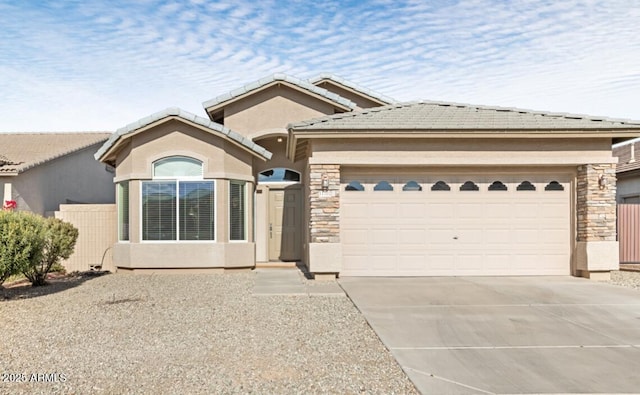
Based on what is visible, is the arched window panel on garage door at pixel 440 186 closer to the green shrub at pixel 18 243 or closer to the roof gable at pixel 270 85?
the roof gable at pixel 270 85

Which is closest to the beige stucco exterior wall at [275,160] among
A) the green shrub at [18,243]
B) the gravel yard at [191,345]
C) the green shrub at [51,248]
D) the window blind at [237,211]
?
the window blind at [237,211]

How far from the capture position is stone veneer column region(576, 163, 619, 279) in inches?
459

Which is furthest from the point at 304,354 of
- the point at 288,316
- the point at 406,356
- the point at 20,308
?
the point at 20,308

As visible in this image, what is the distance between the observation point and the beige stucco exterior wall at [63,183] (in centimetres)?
1612

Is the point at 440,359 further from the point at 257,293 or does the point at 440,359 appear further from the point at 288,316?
the point at 257,293

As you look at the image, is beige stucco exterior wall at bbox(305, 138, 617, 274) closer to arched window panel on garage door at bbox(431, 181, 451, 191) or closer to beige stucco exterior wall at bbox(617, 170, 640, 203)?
arched window panel on garage door at bbox(431, 181, 451, 191)

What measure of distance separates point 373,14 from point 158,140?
6.56 m

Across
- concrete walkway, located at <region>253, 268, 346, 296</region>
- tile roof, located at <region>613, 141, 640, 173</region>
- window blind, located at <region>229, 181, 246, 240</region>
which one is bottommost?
concrete walkway, located at <region>253, 268, 346, 296</region>

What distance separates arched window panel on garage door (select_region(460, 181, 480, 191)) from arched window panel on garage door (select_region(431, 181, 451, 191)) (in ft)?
1.16

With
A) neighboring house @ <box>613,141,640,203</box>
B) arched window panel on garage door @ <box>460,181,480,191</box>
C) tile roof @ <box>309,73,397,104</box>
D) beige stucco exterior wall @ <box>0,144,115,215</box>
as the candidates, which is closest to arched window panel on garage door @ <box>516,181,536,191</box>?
arched window panel on garage door @ <box>460,181,480,191</box>

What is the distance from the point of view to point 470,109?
41.9 ft

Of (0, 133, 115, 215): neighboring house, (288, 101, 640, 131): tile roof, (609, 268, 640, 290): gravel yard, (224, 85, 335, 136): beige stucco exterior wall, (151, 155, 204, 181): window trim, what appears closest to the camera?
(609, 268, 640, 290): gravel yard

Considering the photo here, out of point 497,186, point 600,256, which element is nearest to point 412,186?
point 497,186

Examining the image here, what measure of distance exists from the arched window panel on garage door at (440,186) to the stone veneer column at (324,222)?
2.42 metres
